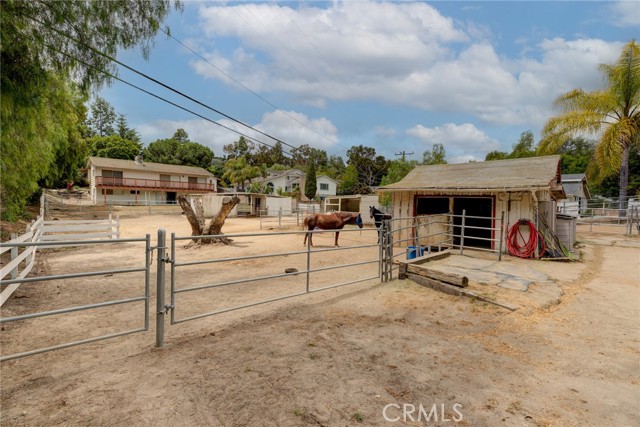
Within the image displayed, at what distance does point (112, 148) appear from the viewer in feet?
155

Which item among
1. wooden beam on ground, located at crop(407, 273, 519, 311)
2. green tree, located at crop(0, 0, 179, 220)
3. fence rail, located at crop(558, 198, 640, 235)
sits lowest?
wooden beam on ground, located at crop(407, 273, 519, 311)

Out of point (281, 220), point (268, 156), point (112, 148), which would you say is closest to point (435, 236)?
point (281, 220)

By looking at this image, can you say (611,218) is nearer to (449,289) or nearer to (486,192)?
(486,192)

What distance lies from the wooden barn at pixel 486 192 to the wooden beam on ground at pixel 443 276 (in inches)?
107

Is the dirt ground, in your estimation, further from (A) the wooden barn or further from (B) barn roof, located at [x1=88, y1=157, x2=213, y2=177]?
(B) barn roof, located at [x1=88, y1=157, x2=213, y2=177]

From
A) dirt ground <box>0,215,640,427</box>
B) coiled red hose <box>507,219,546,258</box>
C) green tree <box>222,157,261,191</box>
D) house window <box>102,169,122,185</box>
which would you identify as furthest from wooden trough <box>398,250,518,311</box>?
green tree <box>222,157,261,191</box>

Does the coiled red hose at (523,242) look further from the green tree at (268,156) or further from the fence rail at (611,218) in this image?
the green tree at (268,156)

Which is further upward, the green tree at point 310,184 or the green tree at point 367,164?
the green tree at point 367,164

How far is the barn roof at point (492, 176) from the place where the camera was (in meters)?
9.23

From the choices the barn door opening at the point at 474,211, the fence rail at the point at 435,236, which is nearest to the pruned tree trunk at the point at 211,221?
the fence rail at the point at 435,236

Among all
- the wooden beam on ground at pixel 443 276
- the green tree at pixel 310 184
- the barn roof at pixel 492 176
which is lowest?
the wooden beam on ground at pixel 443 276

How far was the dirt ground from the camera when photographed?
7.41ft

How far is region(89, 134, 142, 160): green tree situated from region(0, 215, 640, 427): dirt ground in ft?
162

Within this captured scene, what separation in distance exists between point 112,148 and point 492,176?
169 ft
